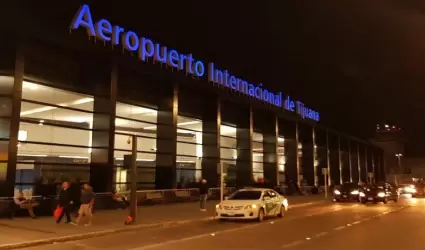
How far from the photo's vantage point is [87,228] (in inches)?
630

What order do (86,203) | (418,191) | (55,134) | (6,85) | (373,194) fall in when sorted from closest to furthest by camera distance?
1. (86,203)
2. (6,85)
3. (55,134)
4. (373,194)
5. (418,191)

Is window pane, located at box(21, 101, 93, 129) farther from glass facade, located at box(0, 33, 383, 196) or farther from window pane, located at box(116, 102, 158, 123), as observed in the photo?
window pane, located at box(116, 102, 158, 123)

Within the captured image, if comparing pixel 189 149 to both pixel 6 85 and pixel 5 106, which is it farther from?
pixel 5 106

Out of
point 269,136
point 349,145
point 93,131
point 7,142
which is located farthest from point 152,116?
point 349,145

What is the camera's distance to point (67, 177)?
24.0 metres

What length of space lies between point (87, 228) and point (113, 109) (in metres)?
9.70

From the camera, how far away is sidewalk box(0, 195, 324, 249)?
45.4ft

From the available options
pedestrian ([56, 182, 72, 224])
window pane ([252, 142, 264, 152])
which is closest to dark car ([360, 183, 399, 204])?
window pane ([252, 142, 264, 152])

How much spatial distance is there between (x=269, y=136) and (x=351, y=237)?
3014 cm

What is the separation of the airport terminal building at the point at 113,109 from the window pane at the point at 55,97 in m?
0.05

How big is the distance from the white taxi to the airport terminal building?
229 centimetres

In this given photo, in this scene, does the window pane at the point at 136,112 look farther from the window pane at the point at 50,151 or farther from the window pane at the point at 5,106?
the window pane at the point at 5,106

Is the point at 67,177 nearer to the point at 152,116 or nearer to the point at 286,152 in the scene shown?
the point at 152,116

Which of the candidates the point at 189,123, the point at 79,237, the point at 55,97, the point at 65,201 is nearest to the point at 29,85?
the point at 55,97
